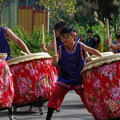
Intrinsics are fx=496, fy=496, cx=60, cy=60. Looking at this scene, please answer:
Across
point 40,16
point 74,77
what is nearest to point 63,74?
point 74,77

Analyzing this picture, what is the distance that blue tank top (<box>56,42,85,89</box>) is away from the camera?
705cm

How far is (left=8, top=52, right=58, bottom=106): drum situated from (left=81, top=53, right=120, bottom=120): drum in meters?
1.99

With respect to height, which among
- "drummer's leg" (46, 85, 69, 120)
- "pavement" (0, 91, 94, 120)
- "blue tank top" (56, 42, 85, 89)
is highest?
"blue tank top" (56, 42, 85, 89)

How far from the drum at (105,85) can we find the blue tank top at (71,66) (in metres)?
0.63

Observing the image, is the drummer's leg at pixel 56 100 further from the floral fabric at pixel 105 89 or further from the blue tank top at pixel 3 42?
the blue tank top at pixel 3 42

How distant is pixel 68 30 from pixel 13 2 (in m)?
22.7

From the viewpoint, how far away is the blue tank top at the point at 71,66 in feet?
23.1

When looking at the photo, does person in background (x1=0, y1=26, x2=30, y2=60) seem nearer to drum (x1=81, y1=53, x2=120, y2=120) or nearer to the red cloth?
the red cloth

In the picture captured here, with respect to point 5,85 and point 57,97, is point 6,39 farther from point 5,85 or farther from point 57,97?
point 57,97

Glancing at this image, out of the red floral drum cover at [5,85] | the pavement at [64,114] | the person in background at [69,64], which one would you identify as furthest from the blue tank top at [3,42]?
the person in background at [69,64]

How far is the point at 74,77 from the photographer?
7.06 metres

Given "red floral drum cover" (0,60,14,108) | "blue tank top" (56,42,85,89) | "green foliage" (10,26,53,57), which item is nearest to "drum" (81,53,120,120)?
"blue tank top" (56,42,85,89)

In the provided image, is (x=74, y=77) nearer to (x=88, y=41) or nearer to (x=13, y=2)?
(x=88, y=41)

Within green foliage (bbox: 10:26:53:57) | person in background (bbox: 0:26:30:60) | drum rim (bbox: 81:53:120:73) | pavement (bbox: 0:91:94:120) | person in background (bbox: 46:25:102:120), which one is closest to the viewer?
drum rim (bbox: 81:53:120:73)
